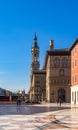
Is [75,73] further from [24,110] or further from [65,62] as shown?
[24,110]

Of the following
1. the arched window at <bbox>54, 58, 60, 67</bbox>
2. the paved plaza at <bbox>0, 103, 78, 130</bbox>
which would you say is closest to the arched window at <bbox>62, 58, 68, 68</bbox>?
the arched window at <bbox>54, 58, 60, 67</bbox>

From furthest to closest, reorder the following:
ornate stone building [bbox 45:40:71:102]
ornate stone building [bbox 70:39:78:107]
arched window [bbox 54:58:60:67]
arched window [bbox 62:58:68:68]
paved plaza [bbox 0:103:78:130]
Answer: arched window [bbox 62:58:68:68]
arched window [bbox 54:58:60:67]
ornate stone building [bbox 45:40:71:102]
ornate stone building [bbox 70:39:78:107]
paved plaza [bbox 0:103:78:130]

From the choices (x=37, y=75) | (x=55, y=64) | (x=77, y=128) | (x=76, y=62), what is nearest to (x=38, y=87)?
(x=37, y=75)

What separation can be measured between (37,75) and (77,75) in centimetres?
8639

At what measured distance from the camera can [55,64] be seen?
126875mm

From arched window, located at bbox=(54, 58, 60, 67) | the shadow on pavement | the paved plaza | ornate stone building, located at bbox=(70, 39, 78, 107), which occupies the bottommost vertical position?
the paved plaza

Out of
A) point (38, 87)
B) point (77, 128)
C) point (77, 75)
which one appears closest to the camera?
point (77, 128)

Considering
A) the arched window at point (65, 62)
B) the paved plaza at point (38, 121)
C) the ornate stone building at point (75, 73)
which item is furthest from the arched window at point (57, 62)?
the paved plaza at point (38, 121)

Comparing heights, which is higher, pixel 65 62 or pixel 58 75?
pixel 65 62

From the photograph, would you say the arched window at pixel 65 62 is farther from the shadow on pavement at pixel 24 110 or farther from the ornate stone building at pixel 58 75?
the shadow on pavement at pixel 24 110

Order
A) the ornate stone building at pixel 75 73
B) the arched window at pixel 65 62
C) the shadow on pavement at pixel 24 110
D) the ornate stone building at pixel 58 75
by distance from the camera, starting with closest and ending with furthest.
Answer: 1. the shadow on pavement at pixel 24 110
2. the ornate stone building at pixel 75 73
3. the ornate stone building at pixel 58 75
4. the arched window at pixel 65 62

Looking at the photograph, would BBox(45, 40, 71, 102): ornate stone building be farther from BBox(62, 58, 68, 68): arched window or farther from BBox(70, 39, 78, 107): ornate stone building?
BBox(70, 39, 78, 107): ornate stone building

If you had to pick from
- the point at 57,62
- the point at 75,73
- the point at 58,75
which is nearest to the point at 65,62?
the point at 57,62

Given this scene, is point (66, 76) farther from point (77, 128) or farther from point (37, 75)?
point (77, 128)
